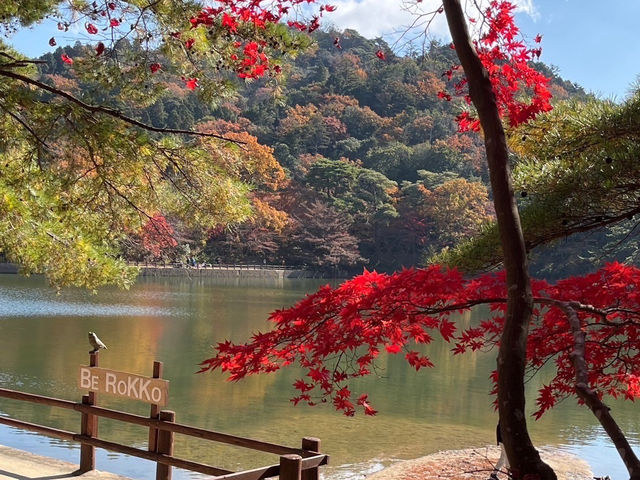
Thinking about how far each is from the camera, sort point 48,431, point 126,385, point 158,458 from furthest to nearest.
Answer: point 48,431, point 126,385, point 158,458

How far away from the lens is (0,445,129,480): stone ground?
4488 millimetres

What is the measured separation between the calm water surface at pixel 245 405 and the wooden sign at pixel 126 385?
2524 millimetres

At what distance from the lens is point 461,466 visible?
6.95m

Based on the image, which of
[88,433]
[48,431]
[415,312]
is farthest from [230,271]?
[415,312]

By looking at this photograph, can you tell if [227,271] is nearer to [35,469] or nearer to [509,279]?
[35,469]

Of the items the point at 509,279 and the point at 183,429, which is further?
the point at 183,429

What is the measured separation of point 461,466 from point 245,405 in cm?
388

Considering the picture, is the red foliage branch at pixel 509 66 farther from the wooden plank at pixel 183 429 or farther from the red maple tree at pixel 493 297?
the wooden plank at pixel 183 429

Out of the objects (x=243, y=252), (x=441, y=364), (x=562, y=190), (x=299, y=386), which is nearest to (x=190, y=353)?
(x=441, y=364)

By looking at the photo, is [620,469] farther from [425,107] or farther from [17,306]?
[425,107]

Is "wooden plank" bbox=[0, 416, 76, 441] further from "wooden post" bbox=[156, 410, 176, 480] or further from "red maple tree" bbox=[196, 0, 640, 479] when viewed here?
"red maple tree" bbox=[196, 0, 640, 479]

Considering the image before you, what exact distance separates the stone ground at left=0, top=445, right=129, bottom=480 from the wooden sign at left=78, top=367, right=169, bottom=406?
50cm

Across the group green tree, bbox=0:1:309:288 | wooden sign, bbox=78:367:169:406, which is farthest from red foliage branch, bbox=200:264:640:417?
green tree, bbox=0:1:309:288

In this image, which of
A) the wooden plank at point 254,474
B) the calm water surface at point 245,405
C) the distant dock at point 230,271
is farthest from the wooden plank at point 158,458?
the distant dock at point 230,271
